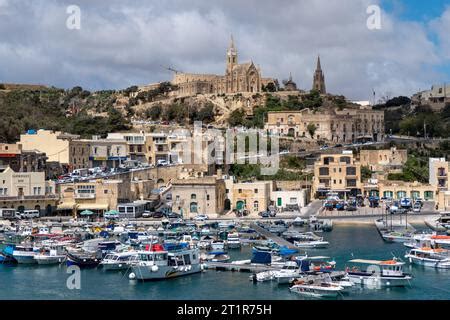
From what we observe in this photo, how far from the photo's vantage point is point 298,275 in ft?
74.4

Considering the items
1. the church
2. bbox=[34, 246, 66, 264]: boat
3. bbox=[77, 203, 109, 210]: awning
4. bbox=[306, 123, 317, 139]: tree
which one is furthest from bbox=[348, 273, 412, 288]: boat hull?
the church

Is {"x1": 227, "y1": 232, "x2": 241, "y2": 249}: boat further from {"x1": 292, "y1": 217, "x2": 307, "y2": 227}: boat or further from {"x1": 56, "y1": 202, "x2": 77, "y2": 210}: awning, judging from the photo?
{"x1": 56, "y1": 202, "x2": 77, "y2": 210}: awning

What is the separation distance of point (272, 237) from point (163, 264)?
929 centimetres

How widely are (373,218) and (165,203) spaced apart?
42.4 ft

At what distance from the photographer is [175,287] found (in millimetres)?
22266

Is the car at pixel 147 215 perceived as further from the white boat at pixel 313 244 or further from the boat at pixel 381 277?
the boat at pixel 381 277

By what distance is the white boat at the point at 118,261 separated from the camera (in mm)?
25250

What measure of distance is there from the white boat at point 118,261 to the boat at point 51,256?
252cm

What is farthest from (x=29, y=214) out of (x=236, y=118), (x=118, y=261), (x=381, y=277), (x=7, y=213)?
(x=236, y=118)

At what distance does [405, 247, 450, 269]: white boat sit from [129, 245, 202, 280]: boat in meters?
8.77

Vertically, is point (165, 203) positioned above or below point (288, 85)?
below

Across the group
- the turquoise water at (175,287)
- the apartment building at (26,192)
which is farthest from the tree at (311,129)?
the turquoise water at (175,287)
